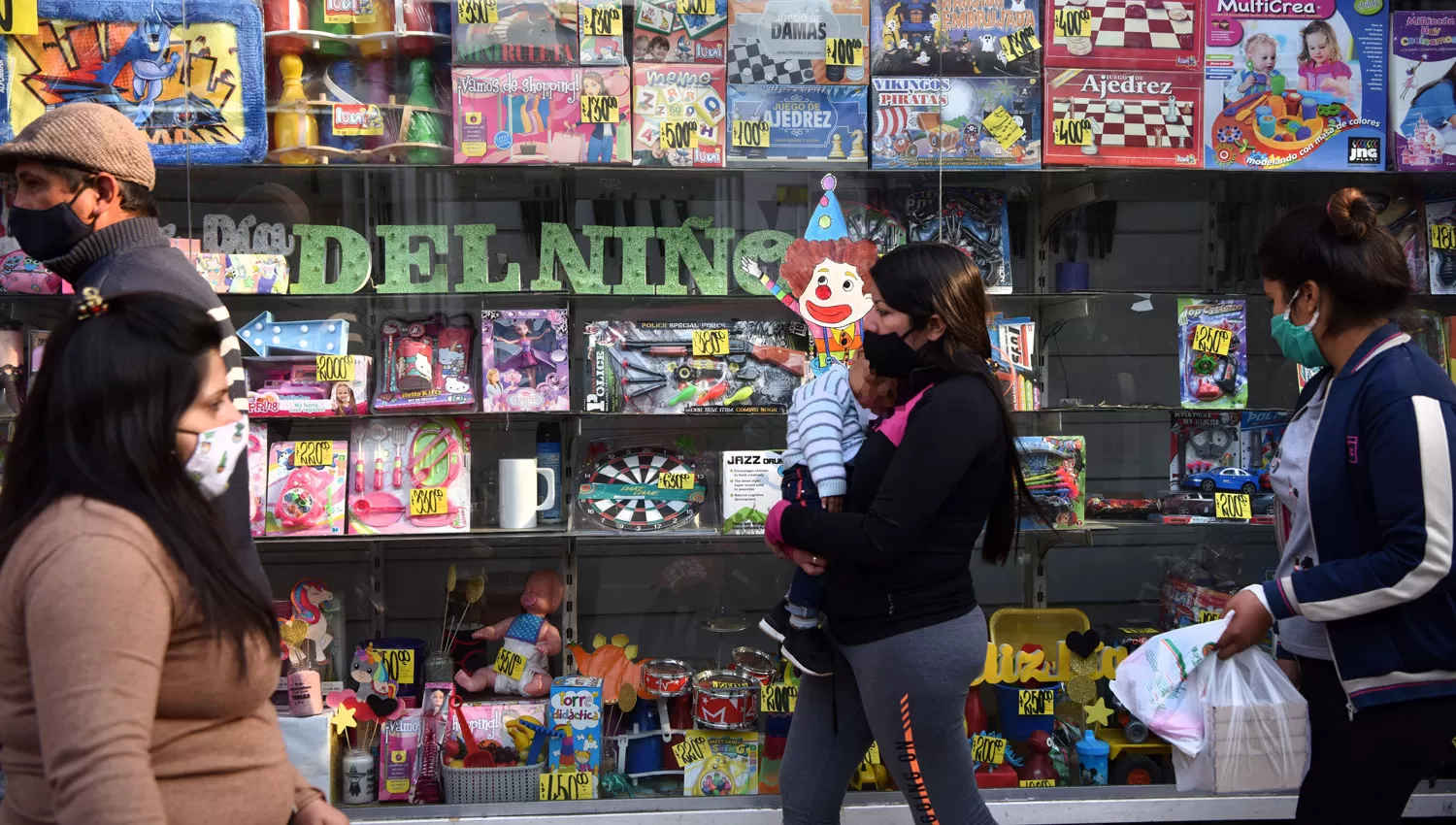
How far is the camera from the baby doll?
3795 mm

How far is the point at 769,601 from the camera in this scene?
13.2ft

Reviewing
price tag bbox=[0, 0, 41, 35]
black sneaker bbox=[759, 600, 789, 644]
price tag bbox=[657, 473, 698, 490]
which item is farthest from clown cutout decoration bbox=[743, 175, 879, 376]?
price tag bbox=[0, 0, 41, 35]

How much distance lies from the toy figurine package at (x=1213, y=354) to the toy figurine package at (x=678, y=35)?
1.88 m

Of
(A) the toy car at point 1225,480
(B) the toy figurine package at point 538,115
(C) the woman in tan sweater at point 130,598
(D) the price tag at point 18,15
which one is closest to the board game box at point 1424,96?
(A) the toy car at point 1225,480

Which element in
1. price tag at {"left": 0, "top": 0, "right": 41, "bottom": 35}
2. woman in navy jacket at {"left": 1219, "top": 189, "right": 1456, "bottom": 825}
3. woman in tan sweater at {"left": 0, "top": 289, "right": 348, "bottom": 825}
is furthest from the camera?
price tag at {"left": 0, "top": 0, "right": 41, "bottom": 35}

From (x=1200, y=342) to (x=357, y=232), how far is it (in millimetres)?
2948

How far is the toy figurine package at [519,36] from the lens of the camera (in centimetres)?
369

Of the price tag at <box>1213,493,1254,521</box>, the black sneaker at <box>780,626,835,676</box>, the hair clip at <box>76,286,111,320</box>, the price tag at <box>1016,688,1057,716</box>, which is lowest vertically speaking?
the price tag at <box>1016,688,1057,716</box>

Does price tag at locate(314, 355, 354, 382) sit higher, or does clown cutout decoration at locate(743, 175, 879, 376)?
clown cutout decoration at locate(743, 175, 879, 376)

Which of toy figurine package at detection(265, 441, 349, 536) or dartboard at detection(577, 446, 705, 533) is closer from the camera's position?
toy figurine package at detection(265, 441, 349, 536)

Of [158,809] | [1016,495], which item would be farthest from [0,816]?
[1016,495]

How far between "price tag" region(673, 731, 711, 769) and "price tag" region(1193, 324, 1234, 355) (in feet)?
7.21

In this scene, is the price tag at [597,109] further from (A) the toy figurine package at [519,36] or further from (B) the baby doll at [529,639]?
(B) the baby doll at [529,639]

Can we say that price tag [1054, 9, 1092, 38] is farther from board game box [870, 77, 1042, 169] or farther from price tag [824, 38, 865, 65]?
price tag [824, 38, 865, 65]
